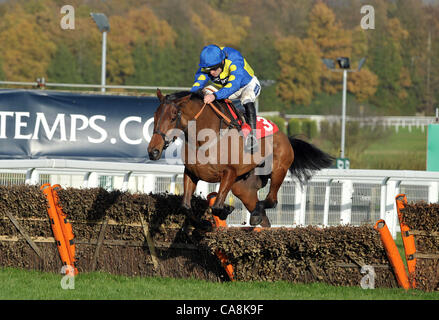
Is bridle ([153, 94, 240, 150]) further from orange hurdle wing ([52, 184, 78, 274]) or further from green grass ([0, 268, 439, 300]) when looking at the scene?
orange hurdle wing ([52, 184, 78, 274])

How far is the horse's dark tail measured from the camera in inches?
266

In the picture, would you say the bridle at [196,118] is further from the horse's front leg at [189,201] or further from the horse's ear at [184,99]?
the horse's front leg at [189,201]

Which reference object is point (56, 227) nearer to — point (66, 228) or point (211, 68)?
point (66, 228)

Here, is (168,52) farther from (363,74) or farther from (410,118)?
(410,118)

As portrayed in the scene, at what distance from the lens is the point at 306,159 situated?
22.2 feet

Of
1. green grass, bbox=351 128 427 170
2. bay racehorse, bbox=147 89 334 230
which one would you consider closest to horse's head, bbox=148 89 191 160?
bay racehorse, bbox=147 89 334 230

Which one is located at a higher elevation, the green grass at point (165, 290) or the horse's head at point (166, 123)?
the horse's head at point (166, 123)

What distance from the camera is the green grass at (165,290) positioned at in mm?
4730

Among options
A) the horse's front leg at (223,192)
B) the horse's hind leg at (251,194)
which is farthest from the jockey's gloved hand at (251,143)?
the horse's hind leg at (251,194)

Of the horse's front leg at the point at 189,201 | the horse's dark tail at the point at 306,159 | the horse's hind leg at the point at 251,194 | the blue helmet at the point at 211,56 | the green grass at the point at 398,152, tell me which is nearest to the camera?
the horse's front leg at the point at 189,201

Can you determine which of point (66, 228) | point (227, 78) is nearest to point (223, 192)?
point (227, 78)

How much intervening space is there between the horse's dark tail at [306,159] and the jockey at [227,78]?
0.98m

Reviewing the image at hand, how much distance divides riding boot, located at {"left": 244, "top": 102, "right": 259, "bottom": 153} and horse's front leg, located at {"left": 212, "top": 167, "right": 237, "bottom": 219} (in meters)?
0.33

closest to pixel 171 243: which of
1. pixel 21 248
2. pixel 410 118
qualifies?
pixel 21 248
